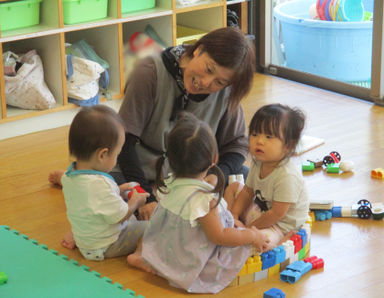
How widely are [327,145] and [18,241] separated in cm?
138

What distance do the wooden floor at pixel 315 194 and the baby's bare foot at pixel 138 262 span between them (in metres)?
0.02

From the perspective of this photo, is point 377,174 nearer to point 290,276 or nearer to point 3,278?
point 290,276

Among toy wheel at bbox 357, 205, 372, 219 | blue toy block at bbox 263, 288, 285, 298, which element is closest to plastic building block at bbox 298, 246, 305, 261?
blue toy block at bbox 263, 288, 285, 298

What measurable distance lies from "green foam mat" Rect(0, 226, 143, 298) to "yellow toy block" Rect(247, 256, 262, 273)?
321 mm

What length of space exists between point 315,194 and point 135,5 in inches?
56.9

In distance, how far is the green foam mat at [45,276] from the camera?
1865mm

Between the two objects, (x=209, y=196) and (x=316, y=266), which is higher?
(x=209, y=196)

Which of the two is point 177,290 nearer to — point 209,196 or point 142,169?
point 209,196

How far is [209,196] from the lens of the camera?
6.08 feet

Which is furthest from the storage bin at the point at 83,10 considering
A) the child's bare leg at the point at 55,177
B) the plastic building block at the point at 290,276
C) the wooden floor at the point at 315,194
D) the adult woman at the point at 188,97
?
the plastic building block at the point at 290,276

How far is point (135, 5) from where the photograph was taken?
343 cm

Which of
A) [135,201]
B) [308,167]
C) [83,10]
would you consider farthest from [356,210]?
[83,10]

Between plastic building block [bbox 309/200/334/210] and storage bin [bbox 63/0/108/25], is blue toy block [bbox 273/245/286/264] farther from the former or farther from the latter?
storage bin [bbox 63/0/108/25]

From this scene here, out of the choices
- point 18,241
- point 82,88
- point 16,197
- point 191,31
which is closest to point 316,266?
point 18,241
